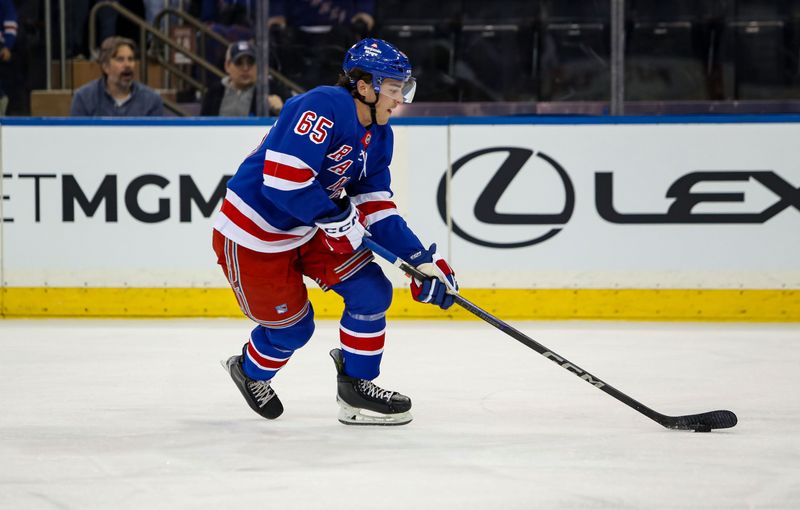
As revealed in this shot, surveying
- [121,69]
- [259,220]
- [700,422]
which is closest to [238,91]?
[121,69]

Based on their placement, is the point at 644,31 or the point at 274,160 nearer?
the point at 274,160

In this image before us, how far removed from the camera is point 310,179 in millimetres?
3020

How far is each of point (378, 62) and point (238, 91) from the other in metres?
2.85

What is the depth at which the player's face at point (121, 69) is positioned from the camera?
18.6 ft

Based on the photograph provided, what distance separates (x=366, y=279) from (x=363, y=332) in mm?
147

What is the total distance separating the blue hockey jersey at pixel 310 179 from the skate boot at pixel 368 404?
37 centimetres

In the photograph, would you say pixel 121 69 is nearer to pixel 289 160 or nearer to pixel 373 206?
pixel 373 206

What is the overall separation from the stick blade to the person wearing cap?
312 cm

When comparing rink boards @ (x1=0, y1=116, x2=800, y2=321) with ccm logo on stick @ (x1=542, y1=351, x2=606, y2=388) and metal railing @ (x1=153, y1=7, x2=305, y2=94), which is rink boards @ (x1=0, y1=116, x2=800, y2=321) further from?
ccm logo on stick @ (x1=542, y1=351, x2=606, y2=388)

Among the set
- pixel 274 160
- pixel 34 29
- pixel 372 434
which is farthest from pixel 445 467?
pixel 34 29

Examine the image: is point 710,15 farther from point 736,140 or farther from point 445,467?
point 445,467

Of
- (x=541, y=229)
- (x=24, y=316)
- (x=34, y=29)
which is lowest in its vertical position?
(x=24, y=316)

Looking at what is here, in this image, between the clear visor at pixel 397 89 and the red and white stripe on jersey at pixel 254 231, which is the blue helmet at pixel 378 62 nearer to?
the clear visor at pixel 397 89

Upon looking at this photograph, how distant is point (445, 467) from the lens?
2.74 metres
